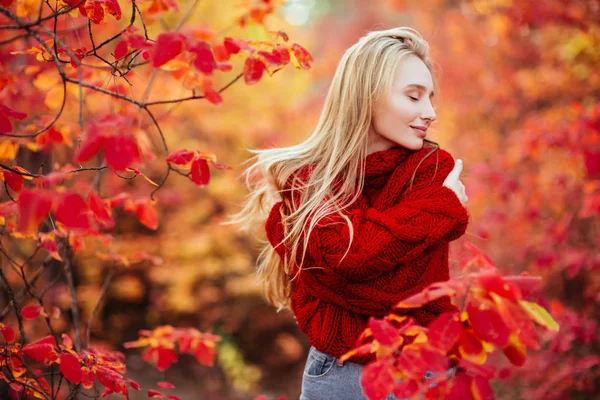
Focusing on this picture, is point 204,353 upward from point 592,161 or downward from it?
downward

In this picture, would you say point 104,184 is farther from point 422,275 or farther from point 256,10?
point 422,275

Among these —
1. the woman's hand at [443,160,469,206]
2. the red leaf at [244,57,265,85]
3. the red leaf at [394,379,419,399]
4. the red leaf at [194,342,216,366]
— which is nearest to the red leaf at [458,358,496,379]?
the red leaf at [394,379,419,399]

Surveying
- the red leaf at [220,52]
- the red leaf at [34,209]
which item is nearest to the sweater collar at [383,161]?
the red leaf at [220,52]

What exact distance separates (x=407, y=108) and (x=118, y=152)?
3.08ft

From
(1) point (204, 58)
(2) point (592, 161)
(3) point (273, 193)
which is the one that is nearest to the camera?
(1) point (204, 58)

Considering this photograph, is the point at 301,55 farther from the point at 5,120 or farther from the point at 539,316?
the point at 539,316

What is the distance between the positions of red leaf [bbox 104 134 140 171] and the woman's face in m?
0.88

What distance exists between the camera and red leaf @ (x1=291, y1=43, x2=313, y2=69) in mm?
1900

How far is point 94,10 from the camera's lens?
1.76m

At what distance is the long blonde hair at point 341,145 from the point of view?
5.99ft

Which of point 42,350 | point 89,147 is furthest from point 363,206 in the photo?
point 42,350

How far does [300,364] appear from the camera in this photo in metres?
6.40

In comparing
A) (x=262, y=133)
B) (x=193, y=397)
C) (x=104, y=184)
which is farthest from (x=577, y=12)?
(x=193, y=397)

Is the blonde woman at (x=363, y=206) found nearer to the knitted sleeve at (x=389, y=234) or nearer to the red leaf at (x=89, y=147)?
the knitted sleeve at (x=389, y=234)
